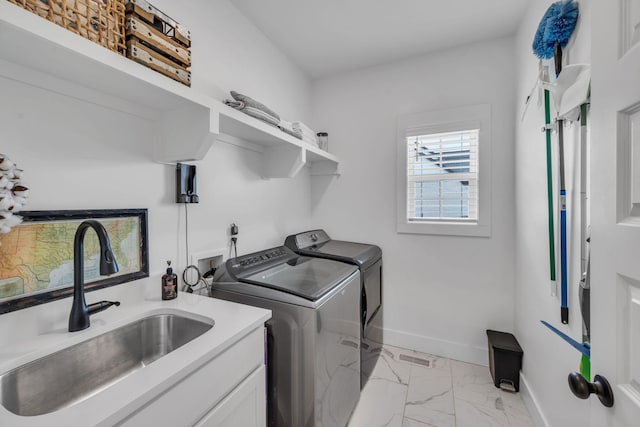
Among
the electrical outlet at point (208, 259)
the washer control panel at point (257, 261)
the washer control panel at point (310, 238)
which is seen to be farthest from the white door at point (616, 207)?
the washer control panel at point (310, 238)

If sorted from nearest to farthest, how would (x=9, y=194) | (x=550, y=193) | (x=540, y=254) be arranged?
(x=9, y=194) < (x=550, y=193) < (x=540, y=254)

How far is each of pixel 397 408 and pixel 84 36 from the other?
243 centimetres

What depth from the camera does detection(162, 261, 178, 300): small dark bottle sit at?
1.27m

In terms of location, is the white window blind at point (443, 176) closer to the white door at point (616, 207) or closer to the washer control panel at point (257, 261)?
the washer control panel at point (257, 261)

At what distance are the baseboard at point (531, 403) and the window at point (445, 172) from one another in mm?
1076

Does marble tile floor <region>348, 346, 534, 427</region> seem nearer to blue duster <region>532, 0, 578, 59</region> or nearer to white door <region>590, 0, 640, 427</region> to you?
white door <region>590, 0, 640, 427</region>

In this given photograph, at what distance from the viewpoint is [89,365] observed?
0.94 metres

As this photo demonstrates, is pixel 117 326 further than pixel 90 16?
A: Yes

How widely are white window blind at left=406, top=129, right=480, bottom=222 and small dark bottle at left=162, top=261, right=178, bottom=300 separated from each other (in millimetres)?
1950

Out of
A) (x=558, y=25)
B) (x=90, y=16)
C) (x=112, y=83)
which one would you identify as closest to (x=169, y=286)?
(x=112, y=83)

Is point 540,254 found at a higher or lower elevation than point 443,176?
lower

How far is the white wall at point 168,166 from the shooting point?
3.07 ft

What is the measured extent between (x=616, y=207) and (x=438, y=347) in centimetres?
218

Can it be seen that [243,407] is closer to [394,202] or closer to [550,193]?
[550,193]
